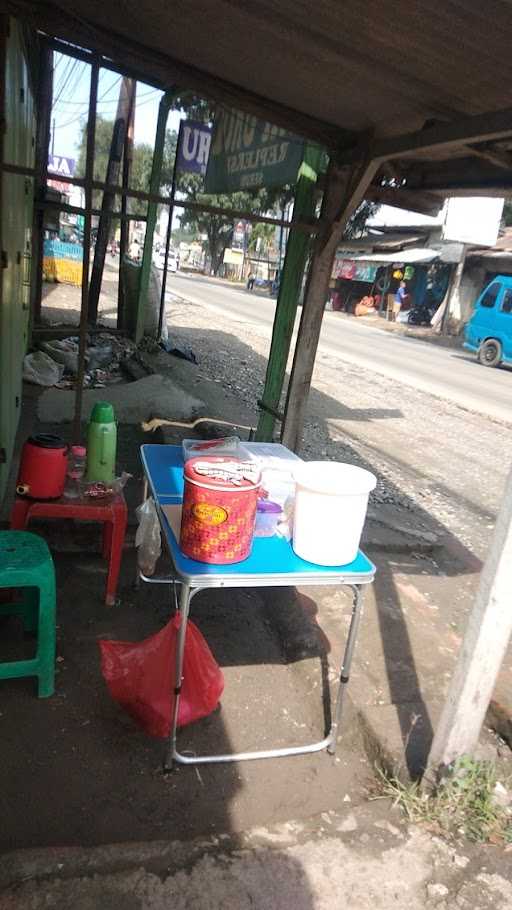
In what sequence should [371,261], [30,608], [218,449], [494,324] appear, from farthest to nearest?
1. [371,261]
2. [494,324]
3. [30,608]
4. [218,449]

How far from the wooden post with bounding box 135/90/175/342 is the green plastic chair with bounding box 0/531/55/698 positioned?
23.2 ft

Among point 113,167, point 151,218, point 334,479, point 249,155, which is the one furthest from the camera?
point 113,167

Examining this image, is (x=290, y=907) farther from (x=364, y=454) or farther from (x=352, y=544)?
(x=364, y=454)

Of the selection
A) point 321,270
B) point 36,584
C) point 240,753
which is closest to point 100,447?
point 36,584

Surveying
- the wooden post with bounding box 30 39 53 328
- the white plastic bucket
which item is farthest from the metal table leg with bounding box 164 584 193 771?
the wooden post with bounding box 30 39 53 328

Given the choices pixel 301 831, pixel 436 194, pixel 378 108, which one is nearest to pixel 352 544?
pixel 301 831

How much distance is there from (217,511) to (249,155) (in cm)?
313

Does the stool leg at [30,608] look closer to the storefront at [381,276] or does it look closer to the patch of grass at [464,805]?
the patch of grass at [464,805]

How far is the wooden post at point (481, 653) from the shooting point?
206 cm

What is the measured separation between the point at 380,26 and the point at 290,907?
2.98 m

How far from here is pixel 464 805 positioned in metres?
2.23

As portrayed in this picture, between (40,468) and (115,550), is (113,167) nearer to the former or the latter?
(40,468)

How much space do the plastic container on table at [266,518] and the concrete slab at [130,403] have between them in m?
3.60

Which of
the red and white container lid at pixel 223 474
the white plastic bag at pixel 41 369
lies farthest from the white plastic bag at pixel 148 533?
the white plastic bag at pixel 41 369
